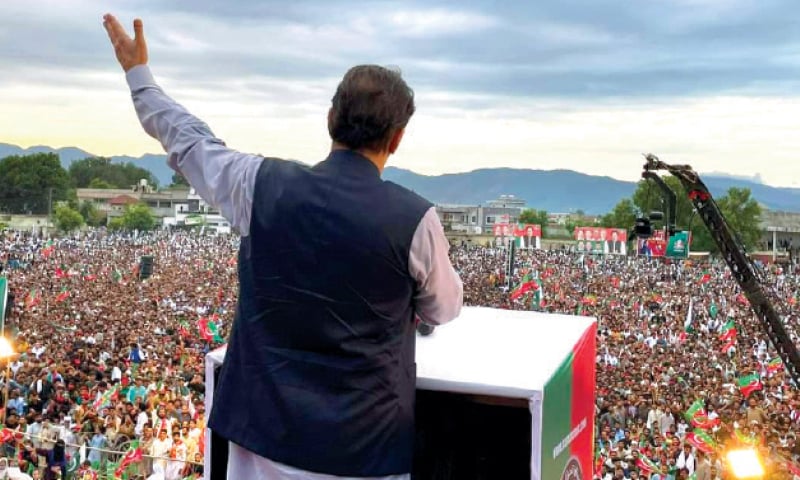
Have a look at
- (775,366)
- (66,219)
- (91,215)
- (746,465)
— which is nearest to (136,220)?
(66,219)

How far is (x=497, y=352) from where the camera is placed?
6.00 feet

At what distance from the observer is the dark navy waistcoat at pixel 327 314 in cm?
137

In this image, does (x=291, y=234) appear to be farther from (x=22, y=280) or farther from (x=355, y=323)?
(x=22, y=280)

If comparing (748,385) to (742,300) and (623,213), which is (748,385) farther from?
(623,213)

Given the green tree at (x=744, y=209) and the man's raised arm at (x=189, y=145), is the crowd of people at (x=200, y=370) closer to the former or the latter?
the man's raised arm at (x=189, y=145)

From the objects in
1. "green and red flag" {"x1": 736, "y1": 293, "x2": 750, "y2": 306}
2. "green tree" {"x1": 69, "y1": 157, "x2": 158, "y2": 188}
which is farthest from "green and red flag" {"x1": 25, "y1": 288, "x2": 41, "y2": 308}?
"green tree" {"x1": 69, "y1": 157, "x2": 158, "y2": 188}

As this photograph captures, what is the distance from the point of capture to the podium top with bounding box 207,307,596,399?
1644 mm

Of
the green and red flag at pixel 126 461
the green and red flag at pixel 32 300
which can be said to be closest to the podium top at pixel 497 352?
the green and red flag at pixel 126 461

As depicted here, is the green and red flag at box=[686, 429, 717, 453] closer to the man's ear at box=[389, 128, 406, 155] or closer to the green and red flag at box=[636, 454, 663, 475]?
the green and red flag at box=[636, 454, 663, 475]

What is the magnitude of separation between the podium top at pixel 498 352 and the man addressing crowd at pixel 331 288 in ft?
0.67

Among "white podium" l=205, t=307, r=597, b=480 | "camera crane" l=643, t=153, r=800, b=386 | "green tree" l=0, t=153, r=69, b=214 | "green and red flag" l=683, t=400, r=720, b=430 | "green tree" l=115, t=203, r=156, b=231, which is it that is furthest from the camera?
"green tree" l=0, t=153, r=69, b=214

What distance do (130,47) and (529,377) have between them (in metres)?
0.98

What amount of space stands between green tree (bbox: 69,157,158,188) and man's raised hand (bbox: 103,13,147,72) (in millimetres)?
102662

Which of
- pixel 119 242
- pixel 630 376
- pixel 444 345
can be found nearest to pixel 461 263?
pixel 119 242
